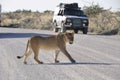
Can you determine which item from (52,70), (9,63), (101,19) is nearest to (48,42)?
(9,63)

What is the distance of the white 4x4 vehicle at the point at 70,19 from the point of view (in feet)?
122

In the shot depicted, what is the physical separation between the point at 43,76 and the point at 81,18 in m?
26.6

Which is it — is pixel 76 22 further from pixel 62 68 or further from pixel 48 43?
pixel 62 68

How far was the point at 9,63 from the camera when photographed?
14195 millimetres

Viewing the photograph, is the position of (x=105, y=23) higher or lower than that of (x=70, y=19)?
lower

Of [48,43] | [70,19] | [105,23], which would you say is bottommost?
[105,23]

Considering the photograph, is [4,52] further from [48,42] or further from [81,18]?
[81,18]

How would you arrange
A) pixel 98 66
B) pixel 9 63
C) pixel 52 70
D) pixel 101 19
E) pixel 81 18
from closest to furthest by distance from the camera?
pixel 52 70
pixel 98 66
pixel 9 63
pixel 81 18
pixel 101 19

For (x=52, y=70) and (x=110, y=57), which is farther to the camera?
(x=110, y=57)

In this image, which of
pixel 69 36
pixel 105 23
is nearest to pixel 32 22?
pixel 105 23

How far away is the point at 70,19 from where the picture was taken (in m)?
37.2

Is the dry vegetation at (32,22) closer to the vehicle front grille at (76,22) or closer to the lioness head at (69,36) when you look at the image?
the vehicle front grille at (76,22)

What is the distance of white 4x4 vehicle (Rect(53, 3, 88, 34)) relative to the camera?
37.2 metres

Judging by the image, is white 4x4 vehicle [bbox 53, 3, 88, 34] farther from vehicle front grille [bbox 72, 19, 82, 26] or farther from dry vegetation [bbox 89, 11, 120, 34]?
dry vegetation [bbox 89, 11, 120, 34]
